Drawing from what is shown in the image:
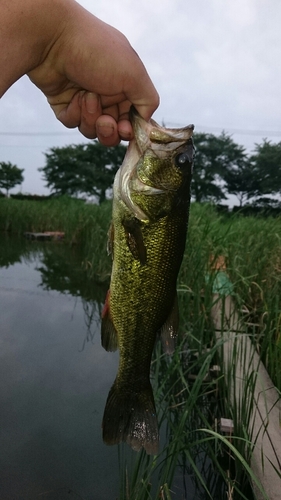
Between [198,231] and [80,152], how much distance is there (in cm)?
3126

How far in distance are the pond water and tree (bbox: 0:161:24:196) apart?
37172 millimetres

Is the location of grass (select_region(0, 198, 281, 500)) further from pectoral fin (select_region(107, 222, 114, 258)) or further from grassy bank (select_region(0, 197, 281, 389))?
pectoral fin (select_region(107, 222, 114, 258))

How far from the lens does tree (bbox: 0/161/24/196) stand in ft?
134

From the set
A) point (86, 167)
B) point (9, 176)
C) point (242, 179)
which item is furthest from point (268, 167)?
point (9, 176)

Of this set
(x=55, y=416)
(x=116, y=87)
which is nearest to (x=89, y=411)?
(x=55, y=416)

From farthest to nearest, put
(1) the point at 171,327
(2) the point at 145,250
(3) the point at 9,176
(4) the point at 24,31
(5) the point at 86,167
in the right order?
(3) the point at 9,176 → (5) the point at 86,167 → (1) the point at 171,327 → (2) the point at 145,250 → (4) the point at 24,31

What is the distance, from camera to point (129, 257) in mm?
1601

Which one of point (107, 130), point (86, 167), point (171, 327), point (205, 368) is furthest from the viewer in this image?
point (86, 167)

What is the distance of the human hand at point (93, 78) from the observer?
4.99ft

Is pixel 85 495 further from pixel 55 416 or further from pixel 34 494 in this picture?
pixel 55 416

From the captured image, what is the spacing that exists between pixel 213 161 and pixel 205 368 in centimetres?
3524

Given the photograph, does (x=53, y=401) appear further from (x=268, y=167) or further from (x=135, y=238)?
(x=268, y=167)

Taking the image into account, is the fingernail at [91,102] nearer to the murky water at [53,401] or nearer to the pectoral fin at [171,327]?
the pectoral fin at [171,327]

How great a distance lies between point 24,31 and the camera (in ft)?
4.50
